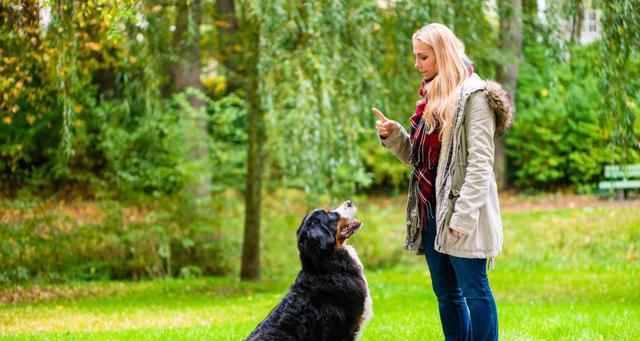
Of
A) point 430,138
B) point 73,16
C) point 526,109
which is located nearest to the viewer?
point 430,138

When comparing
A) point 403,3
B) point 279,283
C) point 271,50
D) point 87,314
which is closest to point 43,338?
point 87,314

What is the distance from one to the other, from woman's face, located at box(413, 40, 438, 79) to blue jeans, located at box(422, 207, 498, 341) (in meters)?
0.80

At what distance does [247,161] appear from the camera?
44.1ft

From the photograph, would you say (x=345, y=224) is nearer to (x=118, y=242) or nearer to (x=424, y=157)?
(x=424, y=157)

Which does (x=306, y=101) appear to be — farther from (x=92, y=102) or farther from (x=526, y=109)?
(x=526, y=109)

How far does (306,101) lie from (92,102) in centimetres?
654

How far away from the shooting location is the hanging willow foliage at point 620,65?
890 centimetres

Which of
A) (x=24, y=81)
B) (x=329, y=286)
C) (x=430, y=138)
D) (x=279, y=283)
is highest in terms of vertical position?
(x=24, y=81)

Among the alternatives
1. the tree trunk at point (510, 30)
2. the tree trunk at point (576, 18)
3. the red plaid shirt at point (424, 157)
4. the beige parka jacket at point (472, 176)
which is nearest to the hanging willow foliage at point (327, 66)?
the tree trunk at point (510, 30)

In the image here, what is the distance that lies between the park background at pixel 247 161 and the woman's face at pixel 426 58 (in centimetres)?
259

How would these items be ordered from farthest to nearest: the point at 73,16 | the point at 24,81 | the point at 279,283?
the point at 279,283 → the point at 24,81 → the point at 73,16

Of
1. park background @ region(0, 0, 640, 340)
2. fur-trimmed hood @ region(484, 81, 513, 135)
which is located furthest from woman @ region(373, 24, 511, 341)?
park background @ region(0, 0, 640, 340)

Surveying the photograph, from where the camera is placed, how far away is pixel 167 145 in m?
14.7

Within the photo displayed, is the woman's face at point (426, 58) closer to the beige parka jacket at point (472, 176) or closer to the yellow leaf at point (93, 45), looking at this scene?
the beige parka jacket at point (472, 176)
